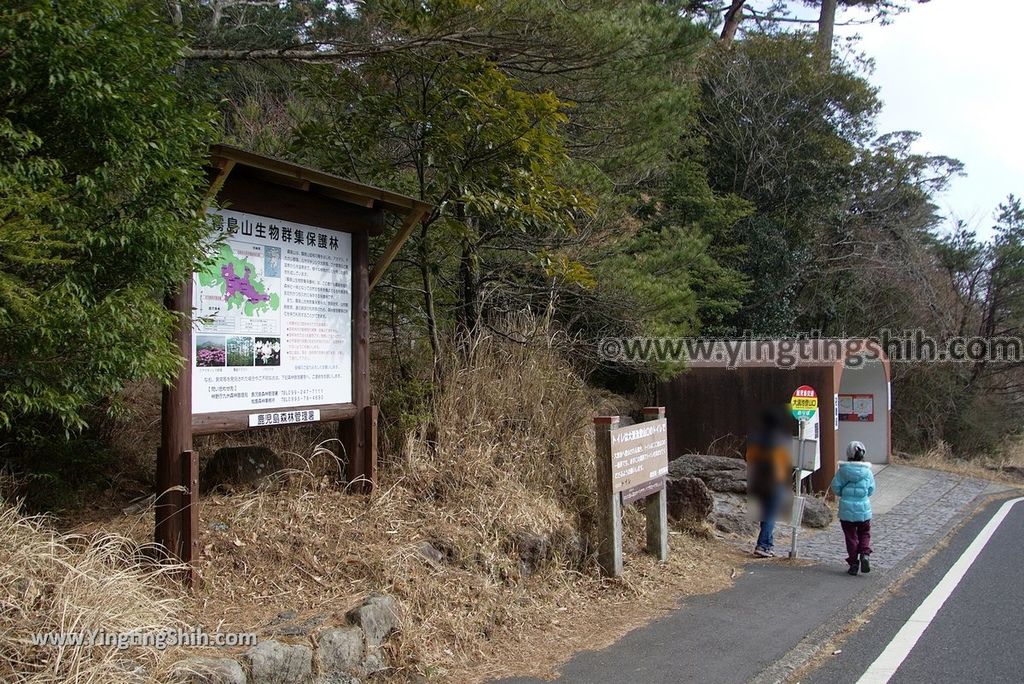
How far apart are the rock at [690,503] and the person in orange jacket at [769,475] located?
2.11ft

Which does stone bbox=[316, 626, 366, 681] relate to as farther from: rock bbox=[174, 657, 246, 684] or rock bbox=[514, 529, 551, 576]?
rock bbox=[514, 529, 551, 576]

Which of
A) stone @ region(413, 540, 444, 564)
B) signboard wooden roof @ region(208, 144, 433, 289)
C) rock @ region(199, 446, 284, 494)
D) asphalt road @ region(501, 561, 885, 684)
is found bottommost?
asphalt road @ region(501, 561, 885, 684)

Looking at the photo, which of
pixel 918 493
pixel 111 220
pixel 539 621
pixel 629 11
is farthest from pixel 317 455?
pixel 918 493

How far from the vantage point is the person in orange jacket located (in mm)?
9609

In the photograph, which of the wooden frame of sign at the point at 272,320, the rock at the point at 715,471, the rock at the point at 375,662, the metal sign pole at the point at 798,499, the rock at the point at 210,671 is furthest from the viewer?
the rock at the point at 715,471

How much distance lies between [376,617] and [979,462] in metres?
20.6

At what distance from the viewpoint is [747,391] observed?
47.7 ft

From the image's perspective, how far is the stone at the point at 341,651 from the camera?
4598 millimetres

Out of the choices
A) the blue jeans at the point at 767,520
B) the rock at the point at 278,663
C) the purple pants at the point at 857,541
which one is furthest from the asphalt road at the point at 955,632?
the rock at the point at 278,663

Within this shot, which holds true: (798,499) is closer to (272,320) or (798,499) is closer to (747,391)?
(747,391)

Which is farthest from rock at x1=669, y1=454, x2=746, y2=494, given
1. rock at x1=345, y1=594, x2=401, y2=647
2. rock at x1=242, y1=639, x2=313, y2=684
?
rock at x1=242, y1=639, x2=313, y2=684

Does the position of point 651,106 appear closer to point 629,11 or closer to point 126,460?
point 629,11

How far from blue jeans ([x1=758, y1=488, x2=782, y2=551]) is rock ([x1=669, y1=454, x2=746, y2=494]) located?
6.23 ft

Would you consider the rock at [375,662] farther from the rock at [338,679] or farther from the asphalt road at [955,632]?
the asphalt road at [955,632]
